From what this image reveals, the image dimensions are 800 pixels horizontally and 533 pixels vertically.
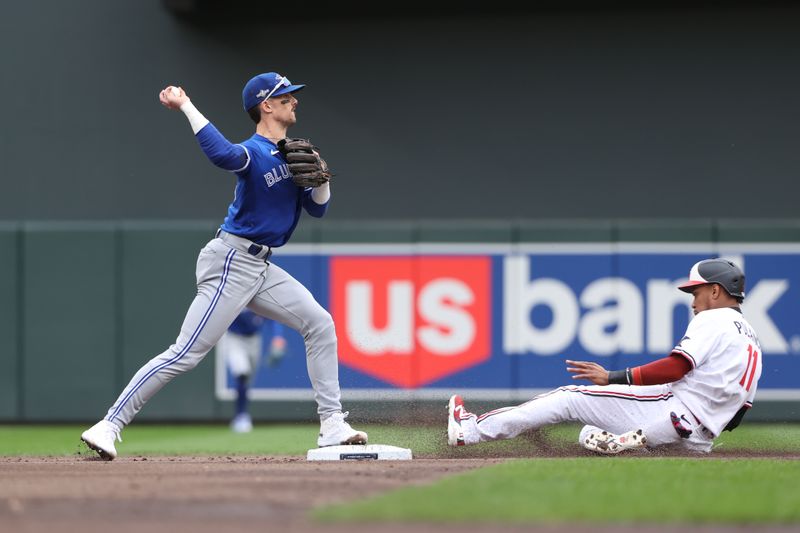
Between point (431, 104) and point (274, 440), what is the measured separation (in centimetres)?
489

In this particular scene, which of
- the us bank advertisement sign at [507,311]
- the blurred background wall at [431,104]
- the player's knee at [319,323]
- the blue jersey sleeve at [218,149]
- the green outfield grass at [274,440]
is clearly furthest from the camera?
A: the blurred background wall at [431,104]

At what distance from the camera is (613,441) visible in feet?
21.4

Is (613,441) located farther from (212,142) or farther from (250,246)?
(212,142)

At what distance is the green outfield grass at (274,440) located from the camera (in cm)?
695

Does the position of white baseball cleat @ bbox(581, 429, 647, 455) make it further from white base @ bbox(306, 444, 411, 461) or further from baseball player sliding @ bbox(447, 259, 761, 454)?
white base @ bbox(306, 444, 411, 461)

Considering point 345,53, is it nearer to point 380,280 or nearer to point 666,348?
point 380,280

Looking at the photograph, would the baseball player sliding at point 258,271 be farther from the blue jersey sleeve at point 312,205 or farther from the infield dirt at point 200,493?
the infield dirt at point 200,493

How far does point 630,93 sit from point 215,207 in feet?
15.3

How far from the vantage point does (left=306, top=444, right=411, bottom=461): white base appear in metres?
6.25

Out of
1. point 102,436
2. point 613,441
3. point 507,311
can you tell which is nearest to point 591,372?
point 613,441

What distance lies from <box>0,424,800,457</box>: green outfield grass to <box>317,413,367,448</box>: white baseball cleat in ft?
1.59

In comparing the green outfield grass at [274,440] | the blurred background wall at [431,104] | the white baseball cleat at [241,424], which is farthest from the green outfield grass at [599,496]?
the blurred background wall at [431,104]

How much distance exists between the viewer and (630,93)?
43.5 ft

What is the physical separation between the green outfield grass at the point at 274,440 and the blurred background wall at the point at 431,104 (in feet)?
9.09
